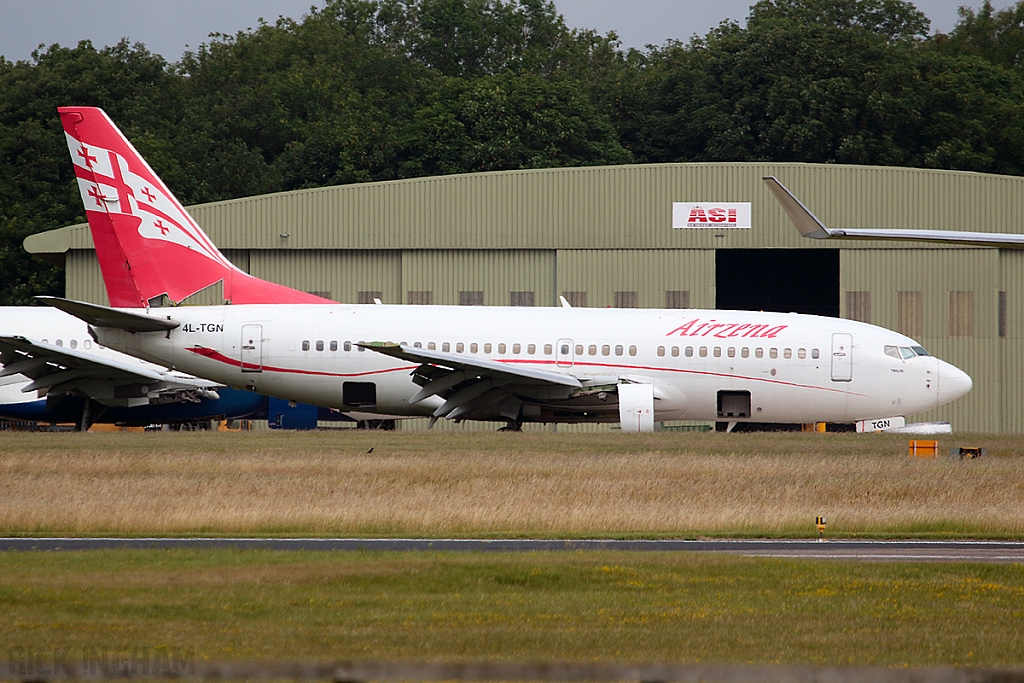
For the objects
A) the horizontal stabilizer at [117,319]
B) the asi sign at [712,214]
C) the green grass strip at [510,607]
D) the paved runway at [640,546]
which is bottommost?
the paved runway at [640,546]

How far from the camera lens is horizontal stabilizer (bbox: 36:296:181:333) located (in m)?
30.7

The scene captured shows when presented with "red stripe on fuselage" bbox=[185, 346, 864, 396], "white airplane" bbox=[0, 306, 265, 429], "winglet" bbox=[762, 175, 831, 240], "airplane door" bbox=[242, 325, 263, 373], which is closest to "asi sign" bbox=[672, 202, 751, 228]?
"red stripe on fuselage" bbox=[185, 346, 864, 396]

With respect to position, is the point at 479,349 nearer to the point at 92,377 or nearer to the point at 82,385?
the point at 92,377

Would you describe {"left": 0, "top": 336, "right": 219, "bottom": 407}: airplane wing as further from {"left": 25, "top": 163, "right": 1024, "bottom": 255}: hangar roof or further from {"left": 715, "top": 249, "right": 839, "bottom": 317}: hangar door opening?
{"left": 715, "top": 249, "right": 839, "bottom": 317}: hangar door opening

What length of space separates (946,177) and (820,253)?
259 inches

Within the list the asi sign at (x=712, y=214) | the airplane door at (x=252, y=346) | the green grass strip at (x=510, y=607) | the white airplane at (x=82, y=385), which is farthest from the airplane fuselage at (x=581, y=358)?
the green grass strip at (x=510, y=607)

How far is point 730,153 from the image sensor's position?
74.6m

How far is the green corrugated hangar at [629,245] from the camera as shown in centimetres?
4569

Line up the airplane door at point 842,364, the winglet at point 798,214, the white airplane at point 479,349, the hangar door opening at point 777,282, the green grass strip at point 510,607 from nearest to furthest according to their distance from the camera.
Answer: the green grass strip at point 510,607, the winglet at point 798,214, the white airplane at point 479,349, the airplane door at point 842,364, the hangar door opening at point 777,282

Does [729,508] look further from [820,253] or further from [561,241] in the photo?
[820,253]

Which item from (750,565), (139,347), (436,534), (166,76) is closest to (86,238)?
(139,347)

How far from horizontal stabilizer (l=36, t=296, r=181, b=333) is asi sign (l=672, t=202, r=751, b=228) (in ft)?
65.5

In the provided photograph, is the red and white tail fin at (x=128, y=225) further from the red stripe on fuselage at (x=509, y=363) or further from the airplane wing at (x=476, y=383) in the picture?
the airplane wing at (x=476, y=383)

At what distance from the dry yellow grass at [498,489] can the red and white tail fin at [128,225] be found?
254 inches
